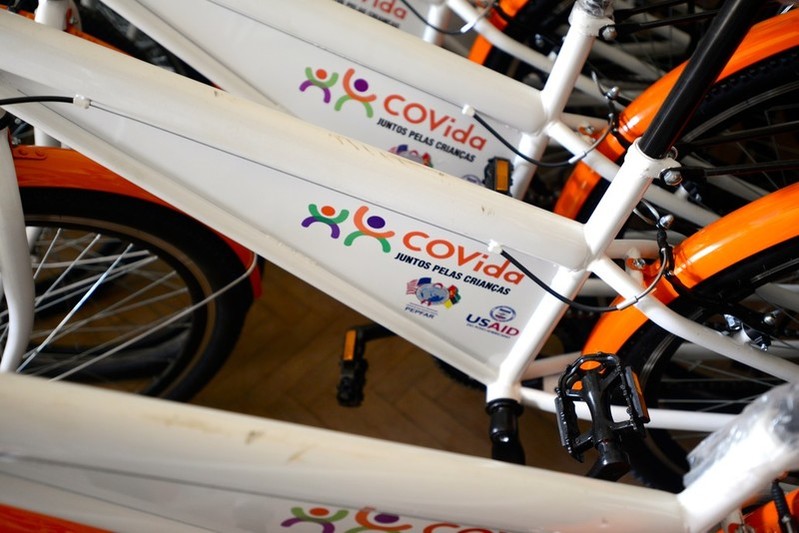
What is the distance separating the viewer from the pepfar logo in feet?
2.93

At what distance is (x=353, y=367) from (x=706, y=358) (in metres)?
0.60

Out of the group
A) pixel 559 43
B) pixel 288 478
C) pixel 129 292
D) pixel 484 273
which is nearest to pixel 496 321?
pixel 484 273

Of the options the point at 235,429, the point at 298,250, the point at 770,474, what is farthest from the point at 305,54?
the point at 770,474

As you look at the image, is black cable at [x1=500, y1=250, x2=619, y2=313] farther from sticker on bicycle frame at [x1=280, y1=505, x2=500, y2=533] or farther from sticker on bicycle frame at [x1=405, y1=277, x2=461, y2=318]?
sticker on bicycle frame at [x1=280, y1=505, x2=500, y2=533]

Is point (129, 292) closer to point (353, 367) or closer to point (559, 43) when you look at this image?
point (353, 367)

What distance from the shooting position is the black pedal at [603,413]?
2.59ft

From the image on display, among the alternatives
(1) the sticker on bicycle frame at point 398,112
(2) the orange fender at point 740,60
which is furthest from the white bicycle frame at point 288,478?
(1) the sticker on bicycle frame at point 398,112

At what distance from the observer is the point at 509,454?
3.56ft

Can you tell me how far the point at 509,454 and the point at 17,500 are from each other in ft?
2.22

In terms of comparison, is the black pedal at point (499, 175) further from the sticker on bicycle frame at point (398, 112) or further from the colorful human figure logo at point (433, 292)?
the colorful human figure logo at point (433, 292)

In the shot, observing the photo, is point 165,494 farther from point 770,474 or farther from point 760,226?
point 760,226

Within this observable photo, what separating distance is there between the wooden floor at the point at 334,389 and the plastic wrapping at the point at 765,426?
2.07 ft

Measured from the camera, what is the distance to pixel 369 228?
35.8 inches

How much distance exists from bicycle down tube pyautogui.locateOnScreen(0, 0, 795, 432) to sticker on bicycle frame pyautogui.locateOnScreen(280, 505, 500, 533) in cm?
33
